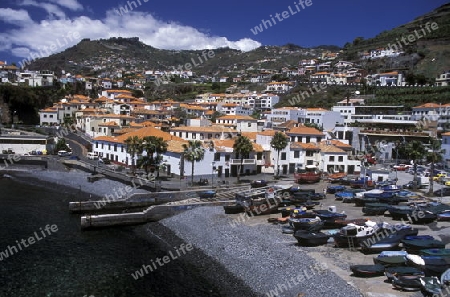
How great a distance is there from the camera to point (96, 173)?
205 ft

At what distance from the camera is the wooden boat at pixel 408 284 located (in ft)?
73.3

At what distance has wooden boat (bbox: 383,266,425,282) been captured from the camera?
23.4 meters

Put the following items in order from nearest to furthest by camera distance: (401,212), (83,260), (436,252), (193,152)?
(436,252) < (83,260) < (401,212) < (193,152)

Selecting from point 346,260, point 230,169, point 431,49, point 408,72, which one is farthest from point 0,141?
point 431,49

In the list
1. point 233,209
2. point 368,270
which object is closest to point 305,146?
point 233,209

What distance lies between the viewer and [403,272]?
929 inches

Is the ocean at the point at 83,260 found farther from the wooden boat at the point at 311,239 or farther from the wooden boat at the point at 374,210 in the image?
the wooden boat at the point at 374,210

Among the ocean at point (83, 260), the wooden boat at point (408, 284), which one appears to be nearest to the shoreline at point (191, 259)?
the ocean at point (83, 260)

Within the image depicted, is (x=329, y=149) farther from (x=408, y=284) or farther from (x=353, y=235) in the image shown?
(x=408, y=284)

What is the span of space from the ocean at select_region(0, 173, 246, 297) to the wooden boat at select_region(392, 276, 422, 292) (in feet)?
34.5

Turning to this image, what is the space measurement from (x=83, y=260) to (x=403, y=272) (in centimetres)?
2318

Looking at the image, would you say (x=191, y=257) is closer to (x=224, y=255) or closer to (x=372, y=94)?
(x=224, y=255)

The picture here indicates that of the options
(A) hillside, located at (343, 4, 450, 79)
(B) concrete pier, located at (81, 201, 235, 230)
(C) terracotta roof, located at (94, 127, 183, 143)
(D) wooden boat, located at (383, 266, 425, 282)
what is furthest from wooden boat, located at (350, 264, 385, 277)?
(A) hillside, located at (343, 4, 450, 79)

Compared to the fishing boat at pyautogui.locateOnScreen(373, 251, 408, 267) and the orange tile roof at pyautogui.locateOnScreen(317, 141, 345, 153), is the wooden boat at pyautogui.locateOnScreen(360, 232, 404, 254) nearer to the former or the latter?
the fishing boat at pyautogui.locateOnScreen(373, 251, 408, 267)
